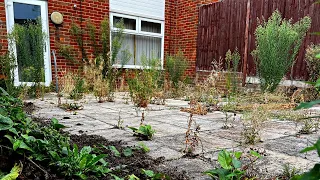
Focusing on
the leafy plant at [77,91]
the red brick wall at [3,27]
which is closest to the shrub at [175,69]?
the leafy plant at [77,91]

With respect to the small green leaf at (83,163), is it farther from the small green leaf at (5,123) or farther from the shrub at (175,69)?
the shrub at (175,69)

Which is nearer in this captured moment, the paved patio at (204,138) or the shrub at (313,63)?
the paved patio at (204,138)

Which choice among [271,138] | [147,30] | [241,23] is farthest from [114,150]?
[147,30]

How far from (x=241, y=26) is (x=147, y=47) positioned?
2.77 metres

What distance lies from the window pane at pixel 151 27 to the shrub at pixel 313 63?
4163mm

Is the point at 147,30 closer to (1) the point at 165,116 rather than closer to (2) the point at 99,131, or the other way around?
(1) the point at 165,116

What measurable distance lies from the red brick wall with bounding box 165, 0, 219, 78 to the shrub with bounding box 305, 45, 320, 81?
308cm

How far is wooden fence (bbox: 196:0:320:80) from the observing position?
195 inches

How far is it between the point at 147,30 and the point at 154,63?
274cm

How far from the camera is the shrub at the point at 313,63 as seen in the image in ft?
14.4

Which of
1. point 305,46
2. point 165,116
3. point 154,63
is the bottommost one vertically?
point 165,116

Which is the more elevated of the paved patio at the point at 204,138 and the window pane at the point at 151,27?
the window pane at the point at 151,27

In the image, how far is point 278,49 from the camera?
4520 mm

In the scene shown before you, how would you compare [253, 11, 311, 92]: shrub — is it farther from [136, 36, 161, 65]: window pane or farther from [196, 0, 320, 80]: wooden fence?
[136, 36, 161, 65]: window pane
